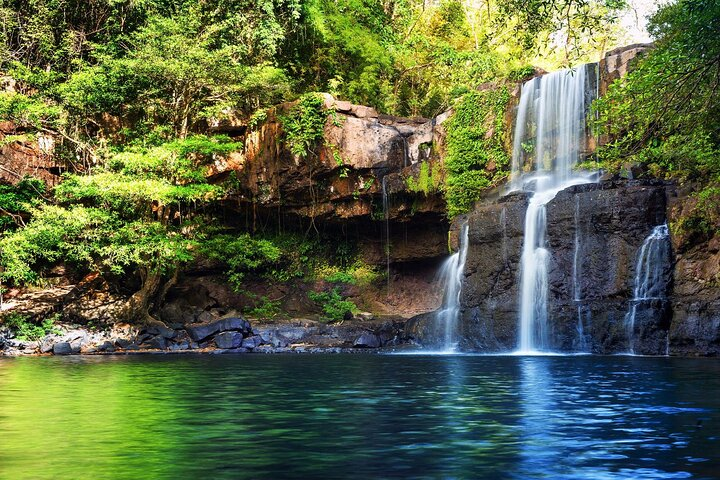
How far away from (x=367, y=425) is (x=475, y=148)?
22220 mm

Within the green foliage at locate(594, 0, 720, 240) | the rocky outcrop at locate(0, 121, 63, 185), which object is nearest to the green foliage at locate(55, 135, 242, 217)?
the rocky outcrop at locate(0, 121, 63, 185)

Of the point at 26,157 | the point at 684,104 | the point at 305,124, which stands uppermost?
the point at 305,124

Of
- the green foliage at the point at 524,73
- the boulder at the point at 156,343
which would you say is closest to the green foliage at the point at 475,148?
the green foliage at the point at 524,73

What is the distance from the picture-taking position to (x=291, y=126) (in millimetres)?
28594

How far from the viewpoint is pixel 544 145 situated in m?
26.5

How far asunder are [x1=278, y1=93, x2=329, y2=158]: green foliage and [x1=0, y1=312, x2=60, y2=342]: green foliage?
10478 mm

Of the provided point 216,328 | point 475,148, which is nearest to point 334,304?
point 216,328

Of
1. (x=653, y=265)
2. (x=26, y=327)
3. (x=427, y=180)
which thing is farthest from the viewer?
(x=427, y=180)

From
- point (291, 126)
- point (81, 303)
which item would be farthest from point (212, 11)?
point (81, 303)

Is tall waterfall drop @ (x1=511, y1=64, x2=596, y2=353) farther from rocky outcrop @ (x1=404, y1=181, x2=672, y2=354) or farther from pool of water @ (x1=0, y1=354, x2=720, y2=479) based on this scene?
pool of water @ (x1=0, y1=354, x2=720, y2=479)

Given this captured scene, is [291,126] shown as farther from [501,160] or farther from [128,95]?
[501,160]

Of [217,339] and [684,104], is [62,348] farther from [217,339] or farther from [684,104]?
[684,104]

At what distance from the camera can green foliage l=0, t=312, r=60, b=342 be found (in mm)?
24870

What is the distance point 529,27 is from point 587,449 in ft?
27.6
